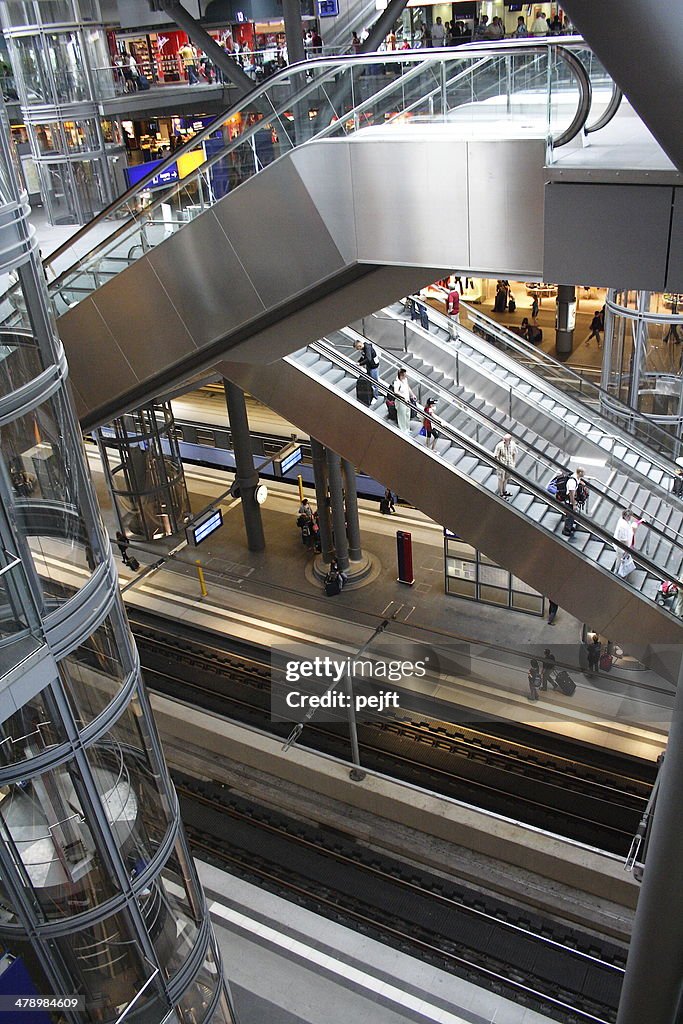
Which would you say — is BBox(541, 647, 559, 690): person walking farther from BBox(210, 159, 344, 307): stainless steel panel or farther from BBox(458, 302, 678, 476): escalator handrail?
BBox(210, 159, 344, 307): stainless steel panel

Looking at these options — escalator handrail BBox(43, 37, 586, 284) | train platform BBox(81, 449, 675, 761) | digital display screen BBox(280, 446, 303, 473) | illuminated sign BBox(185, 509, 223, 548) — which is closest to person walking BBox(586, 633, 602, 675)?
train platform BBox(81, 449, 675, 761)

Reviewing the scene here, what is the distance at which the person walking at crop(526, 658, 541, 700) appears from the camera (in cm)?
1140

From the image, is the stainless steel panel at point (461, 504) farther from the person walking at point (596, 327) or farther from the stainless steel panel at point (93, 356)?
the person walking at point (596, 327)

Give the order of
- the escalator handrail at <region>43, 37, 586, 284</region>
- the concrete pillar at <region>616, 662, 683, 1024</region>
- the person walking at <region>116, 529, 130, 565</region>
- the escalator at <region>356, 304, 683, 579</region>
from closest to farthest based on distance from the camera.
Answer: the concrete pillar at <region>616, 662, 683, 1024</region>
the escalator handrail at <region>43, 37, 586, 284</region>
the escalator at <region>356, 304, 683, 579</region>
the person walking at <region>116, 529, 130, 565</region>

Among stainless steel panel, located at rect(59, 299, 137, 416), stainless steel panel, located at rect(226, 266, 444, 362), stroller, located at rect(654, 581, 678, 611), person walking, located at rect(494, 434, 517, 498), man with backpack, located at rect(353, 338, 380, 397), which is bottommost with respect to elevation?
stroller, located at rect(654, 581, 678, 611)

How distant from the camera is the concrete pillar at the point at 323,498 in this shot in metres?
16.3

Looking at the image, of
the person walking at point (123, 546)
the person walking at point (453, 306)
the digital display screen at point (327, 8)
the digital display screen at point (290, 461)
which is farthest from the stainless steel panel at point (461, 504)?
the digital display screen at point (327, 8)

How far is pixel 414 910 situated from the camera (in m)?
10.9

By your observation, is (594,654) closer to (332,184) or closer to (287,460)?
(332,184)

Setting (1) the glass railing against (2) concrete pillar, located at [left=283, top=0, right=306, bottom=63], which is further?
(2) concrete pillar, located at [left=283, top=0, right=306, bottom=63]

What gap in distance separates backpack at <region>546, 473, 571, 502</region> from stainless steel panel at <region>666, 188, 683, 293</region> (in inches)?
197

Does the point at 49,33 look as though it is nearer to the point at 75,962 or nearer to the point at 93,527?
the point at 93,527

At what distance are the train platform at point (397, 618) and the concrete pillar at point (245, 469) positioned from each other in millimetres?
473

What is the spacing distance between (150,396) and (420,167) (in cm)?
496
